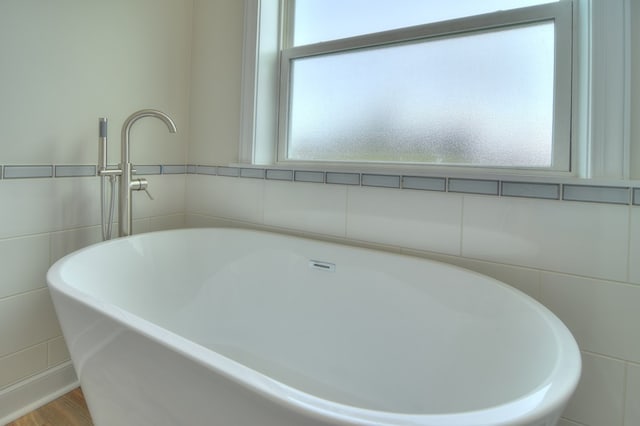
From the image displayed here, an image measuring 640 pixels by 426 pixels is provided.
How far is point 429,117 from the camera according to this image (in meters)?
1.35

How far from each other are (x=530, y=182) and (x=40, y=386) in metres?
1.85

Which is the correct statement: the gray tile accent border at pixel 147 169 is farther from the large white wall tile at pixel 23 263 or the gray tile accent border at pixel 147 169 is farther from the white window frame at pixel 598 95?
the white window frame at pixel 598 95

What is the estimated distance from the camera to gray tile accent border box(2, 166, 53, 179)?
118 centimetres

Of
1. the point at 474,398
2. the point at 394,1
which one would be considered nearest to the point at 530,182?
the point at 474,398

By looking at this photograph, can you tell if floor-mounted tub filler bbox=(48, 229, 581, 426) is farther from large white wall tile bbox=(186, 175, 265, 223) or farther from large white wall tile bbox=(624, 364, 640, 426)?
large white wall tile bbox=(624, 364, 640, 426)

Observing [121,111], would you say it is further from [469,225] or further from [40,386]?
[469,225]

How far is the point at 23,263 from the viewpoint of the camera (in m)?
1.25

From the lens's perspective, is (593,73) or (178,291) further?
(178,291)

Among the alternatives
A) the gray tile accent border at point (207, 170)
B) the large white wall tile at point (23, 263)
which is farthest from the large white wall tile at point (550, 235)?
the large white wall tile at point (23, 263)

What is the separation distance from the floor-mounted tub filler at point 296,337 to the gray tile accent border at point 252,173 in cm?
29

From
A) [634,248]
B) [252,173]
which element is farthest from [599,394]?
[252,173]

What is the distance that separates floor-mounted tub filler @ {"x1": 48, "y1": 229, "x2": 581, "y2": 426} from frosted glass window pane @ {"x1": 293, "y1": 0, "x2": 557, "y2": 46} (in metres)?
0.95

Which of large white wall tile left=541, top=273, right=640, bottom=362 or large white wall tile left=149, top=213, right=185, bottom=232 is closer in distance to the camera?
large white wall tile left=541, top=273, right=640, bottom=362

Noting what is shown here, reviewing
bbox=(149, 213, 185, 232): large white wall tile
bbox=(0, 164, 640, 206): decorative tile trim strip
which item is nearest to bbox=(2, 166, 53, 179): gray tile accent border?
bbox=(0, 164, 640, 206): decorative tile trim strip
